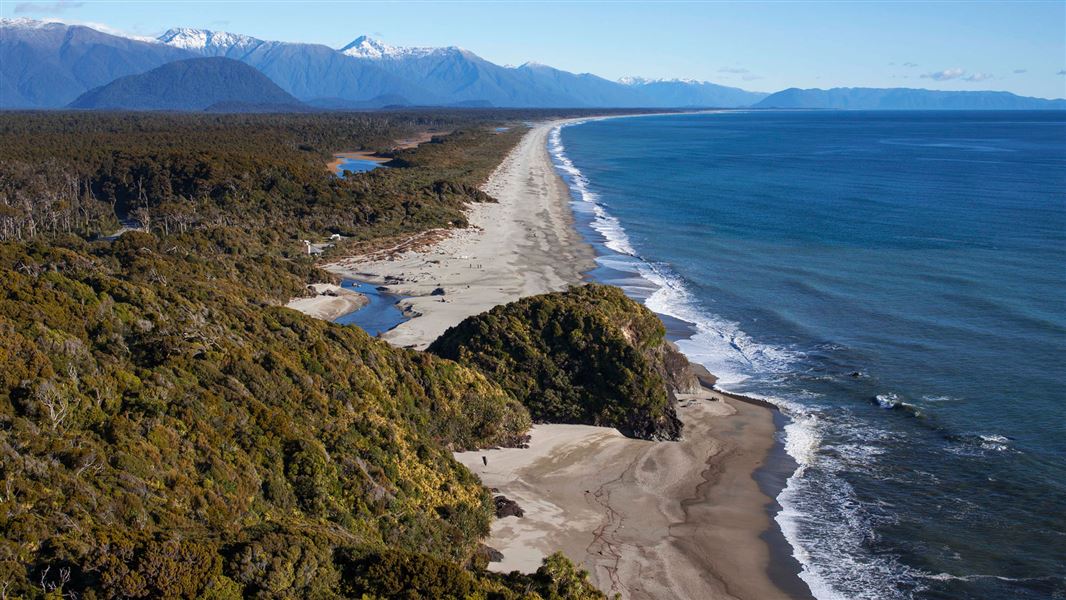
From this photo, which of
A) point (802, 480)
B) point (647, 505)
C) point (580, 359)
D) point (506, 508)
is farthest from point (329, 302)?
point (802, 480)

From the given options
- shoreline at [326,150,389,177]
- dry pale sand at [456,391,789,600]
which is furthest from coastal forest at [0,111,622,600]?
shoreline at [326,150,389,177]

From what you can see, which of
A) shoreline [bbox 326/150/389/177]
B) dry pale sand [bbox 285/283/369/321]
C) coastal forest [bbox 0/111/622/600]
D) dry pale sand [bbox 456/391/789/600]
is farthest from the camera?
shoreline [bbox 326/150/389/177]

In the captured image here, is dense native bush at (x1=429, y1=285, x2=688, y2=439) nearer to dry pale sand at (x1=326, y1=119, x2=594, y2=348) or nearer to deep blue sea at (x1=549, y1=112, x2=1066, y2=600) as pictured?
deep blue sea at (x1=549, y1=112, x2=1066, y2=600)

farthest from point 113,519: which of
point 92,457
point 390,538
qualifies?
point 390,538

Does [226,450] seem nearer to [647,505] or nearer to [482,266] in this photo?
[647,505]

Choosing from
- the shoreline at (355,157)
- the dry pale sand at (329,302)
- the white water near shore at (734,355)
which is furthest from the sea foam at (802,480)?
the shoreline at (355,157)

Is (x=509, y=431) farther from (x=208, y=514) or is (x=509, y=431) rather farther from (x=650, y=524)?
(x=208, y=514)

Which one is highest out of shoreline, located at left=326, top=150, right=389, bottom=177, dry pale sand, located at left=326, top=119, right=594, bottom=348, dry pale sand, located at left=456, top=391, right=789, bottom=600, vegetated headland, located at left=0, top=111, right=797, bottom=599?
vegetated headland, located at left=0, top=111, right=797, bottom=599
